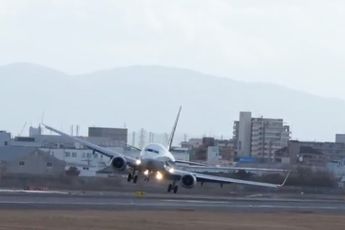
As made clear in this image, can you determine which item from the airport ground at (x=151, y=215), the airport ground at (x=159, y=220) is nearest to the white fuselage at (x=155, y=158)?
the airport ground at (x=151, y=215)

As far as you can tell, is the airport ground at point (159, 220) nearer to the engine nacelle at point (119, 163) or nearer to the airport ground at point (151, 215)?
the airport ground at point (151, 215)

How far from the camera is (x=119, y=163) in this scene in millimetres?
94188

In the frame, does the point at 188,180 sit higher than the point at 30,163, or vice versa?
the point at 30,163

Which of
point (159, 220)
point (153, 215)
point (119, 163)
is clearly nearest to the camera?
point (159, 220)

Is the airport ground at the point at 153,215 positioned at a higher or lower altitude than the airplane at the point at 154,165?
lower

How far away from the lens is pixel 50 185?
111 metres

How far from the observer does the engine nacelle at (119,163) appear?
3698 inches

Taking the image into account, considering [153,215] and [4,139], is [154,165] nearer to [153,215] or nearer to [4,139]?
[153,215]

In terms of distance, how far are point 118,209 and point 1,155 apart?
3627 inches

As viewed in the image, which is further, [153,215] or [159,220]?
[153,215]

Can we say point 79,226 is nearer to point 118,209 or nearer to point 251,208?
point 118,209

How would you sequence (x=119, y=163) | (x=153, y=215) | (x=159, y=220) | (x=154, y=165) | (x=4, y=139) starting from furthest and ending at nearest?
(x=4, y=139)
(x=119, y=163)
(x=154, y=165)
(x=153, y=215)
(x=159, y=220)

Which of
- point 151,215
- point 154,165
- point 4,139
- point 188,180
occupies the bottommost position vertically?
point 151,215

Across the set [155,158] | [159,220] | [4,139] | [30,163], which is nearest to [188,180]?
[155,158]
